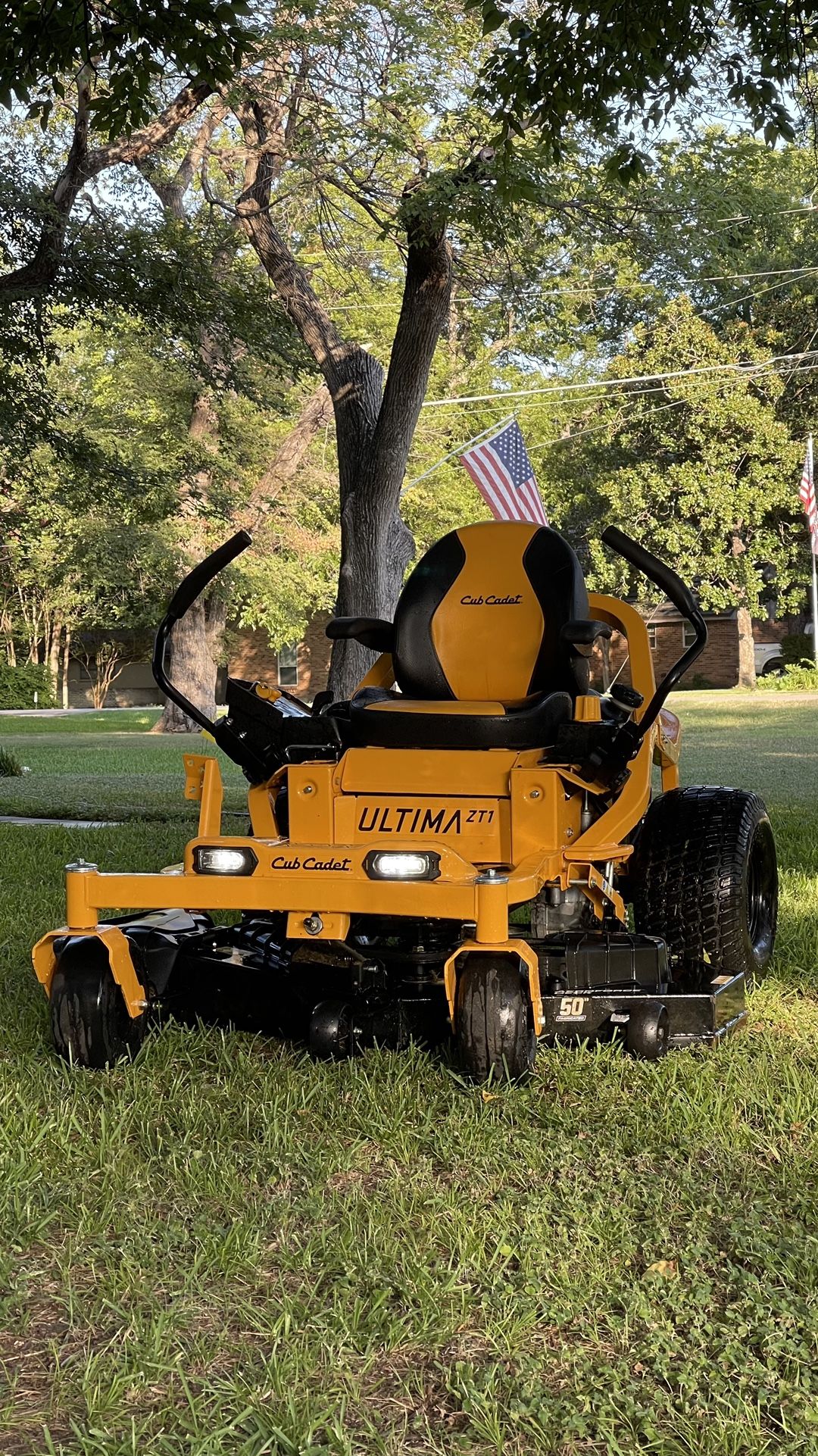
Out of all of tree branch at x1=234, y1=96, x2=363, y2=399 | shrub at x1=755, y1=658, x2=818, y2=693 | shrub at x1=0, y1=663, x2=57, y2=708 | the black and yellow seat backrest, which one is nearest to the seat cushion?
the black and yellow seat backrest

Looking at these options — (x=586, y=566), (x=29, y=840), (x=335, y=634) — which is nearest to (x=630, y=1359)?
(x=335, y=634)

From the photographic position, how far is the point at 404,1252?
2.96m

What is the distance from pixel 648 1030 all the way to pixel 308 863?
109cm

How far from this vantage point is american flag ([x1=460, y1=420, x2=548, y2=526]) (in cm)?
1404

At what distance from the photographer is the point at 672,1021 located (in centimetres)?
429

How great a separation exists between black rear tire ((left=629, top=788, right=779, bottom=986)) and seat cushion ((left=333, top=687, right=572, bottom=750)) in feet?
2.20

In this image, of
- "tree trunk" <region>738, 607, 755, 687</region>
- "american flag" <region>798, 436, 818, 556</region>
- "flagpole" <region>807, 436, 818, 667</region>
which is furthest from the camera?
"tree trunk" <region>738, 607, 755, 687</region>

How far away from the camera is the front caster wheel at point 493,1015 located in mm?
3797

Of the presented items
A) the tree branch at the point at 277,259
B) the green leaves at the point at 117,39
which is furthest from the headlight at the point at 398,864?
the tree branch at the point at 277,259

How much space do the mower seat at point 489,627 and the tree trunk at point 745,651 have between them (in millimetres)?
35407

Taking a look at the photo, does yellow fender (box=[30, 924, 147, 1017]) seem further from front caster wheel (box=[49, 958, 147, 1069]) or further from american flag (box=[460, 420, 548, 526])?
american flag (box=[460, 420, 548, 526])

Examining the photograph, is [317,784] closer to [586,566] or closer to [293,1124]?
[293,1124]

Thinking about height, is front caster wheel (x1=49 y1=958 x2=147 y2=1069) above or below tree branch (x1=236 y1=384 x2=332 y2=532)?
below

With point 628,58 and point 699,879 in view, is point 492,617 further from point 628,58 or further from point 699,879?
point 628,58
